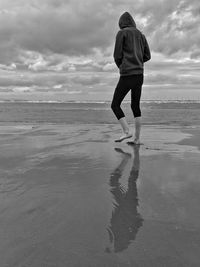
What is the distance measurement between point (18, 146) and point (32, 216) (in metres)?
3.18

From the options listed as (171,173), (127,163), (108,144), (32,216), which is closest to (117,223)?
(32,216)

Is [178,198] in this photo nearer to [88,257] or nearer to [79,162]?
[88,257]

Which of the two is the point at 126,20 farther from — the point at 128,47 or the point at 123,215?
the point at 123,215

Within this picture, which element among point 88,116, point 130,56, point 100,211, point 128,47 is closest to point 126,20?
point 128,47

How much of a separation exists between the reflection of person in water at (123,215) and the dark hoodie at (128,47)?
245 centimetres

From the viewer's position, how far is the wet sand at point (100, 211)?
1.72 m

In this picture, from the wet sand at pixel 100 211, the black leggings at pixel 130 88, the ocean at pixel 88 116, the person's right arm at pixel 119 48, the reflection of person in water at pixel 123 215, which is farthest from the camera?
the ocean at pixel 88 116

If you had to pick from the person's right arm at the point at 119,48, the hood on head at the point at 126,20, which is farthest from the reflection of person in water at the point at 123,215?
the hood on head at the point at 126,20

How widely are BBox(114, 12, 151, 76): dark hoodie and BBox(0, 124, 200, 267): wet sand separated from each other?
173 cm

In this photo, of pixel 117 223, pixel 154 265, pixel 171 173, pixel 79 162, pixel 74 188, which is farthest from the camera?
pixel 79 162

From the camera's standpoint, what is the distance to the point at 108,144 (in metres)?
5.54

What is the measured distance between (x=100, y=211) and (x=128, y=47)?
3586 mm

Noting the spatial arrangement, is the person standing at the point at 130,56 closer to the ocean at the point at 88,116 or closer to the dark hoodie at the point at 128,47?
the dark hoodie at the point at 128,47

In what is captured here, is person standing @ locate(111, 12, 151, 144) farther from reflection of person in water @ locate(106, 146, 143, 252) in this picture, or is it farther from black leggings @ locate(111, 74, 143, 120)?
reflection of person in water @ locate(106, 146, 143, 252)
